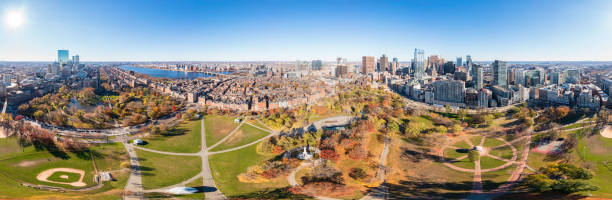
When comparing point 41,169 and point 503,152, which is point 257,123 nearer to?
point 41,169

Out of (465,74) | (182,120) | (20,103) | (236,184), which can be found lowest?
(236,184)

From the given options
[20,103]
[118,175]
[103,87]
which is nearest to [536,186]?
[118,175]

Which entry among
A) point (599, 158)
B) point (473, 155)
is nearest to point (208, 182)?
point (473, 155)

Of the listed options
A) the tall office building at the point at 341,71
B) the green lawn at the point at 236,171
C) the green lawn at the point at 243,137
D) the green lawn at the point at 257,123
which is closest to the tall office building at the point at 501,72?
the tall office building at the point at 341,71

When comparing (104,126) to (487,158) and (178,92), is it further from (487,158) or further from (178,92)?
(487,158)

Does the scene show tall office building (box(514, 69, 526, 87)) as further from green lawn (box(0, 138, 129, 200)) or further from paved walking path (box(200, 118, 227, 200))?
green lawn (box(0, 138, 129, 200))

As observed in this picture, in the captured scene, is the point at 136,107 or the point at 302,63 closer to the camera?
the point at 136,107

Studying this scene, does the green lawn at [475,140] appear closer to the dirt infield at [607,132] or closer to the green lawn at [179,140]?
the dirt infield at [607,132]
